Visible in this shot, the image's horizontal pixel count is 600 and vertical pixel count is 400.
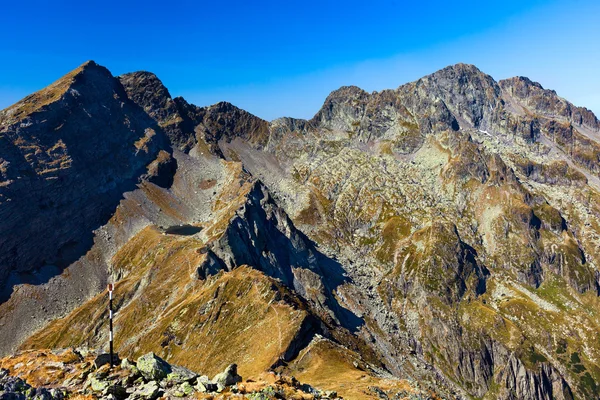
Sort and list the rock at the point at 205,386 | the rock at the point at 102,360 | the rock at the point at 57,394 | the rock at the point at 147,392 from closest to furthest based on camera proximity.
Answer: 1. the rock at the point at 147,392
2. the rock at the point at 57,394
3. the rock at the point at 205,386
4. the rock at the point at 102,360

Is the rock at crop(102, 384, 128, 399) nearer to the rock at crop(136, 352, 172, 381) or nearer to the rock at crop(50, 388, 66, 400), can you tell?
the rock at crop(136, 352, 172, 381)

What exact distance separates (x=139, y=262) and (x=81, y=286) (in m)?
27.3

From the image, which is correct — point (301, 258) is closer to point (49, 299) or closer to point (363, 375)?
point (49, 299)

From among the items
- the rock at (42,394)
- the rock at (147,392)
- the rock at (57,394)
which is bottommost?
the rock at (57,394)

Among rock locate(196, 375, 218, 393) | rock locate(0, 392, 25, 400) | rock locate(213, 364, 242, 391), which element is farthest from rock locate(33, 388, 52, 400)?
rock locate(213, 364, 242, 391)

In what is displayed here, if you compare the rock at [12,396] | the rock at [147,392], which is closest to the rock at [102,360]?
the rock at [12,396]

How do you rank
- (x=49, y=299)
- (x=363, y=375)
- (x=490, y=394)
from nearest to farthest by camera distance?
1. (x=363, y=375)
2. (x=49, y=299)
3. (x=490, y=394)

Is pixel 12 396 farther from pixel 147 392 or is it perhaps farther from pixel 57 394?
pixel 147 392

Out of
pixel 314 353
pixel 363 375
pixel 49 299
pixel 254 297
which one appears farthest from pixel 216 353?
pixel 49 299

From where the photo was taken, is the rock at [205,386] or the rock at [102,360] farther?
the rock at [102,360]

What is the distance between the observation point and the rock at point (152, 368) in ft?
89.4

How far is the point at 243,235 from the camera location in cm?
16288

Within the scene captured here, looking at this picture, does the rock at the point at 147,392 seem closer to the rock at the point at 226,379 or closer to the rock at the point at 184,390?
the rock at the point at 184,390

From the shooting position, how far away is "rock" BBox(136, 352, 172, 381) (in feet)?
89.4
